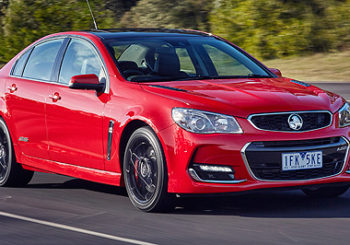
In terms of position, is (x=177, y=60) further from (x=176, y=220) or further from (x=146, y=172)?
(x=176, y=220)

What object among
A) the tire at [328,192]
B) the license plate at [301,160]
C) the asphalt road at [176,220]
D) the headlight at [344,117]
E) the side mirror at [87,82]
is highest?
the side mirror at [87,82]

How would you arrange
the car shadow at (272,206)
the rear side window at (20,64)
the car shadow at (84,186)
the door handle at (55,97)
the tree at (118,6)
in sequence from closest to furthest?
the car shadow at (272,206), the door handle at (55,97), the car shadow at (84,186), the rear side window at (20,64), the tree at (118,6)

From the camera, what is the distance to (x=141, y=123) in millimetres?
6996

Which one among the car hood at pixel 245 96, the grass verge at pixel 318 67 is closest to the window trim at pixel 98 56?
the car hood at pixel 245 96

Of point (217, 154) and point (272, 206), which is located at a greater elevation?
point (217, 154)

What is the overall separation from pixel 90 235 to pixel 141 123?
1.17 metres

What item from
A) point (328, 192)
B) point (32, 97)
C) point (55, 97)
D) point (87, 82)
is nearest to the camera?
point (87, 82)

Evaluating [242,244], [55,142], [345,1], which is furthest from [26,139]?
[345,1]

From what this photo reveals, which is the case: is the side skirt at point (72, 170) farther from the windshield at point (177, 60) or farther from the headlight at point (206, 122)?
the headlight at point (206, 122)

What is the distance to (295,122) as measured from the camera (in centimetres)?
666

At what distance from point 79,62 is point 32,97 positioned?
26.6 inches

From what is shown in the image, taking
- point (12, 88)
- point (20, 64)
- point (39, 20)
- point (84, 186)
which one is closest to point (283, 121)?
point (84, 186)

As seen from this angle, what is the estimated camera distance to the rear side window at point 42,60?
336 inches

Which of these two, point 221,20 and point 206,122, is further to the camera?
point 221,20
